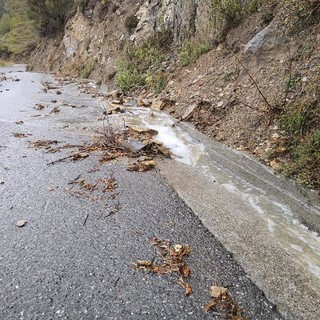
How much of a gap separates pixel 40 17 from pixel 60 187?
33.3 m

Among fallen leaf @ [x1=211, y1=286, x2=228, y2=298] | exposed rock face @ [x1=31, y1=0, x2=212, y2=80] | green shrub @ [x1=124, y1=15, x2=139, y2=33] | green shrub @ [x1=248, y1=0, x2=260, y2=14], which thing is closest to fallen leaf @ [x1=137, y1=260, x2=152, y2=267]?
fallen leaf @ [x1=211, y1=286, x2=228, y2=298]

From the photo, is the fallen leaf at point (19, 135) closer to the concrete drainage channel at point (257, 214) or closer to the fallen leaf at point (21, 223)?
the concrete drainage channel at point (257, 214)

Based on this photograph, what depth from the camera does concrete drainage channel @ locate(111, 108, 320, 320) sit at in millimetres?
2270

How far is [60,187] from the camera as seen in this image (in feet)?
12.0

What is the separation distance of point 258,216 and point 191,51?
7.37 m

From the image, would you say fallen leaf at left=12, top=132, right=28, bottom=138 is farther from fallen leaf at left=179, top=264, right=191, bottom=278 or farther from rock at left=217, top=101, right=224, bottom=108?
fallen leaf at left=179, top=264, right=191, bottom=278

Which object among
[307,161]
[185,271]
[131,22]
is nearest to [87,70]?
[131,22]

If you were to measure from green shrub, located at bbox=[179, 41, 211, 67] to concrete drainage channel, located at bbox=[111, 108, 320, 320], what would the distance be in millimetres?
4378

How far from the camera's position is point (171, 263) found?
241 centimetres

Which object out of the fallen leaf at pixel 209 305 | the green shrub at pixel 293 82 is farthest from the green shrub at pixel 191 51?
the fallen leaf at pixel 209 305

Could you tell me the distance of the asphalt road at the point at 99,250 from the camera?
202cm

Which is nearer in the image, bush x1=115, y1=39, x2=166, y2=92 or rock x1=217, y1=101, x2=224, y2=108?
rock x1=217, y1=101, x2=224, y2=108

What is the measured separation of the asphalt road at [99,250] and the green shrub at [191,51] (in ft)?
18.9

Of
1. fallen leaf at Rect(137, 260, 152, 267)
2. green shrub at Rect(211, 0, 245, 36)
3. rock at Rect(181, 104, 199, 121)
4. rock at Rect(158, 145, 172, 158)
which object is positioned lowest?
fallen leaf at Rect(137, 260, 152, 267)
